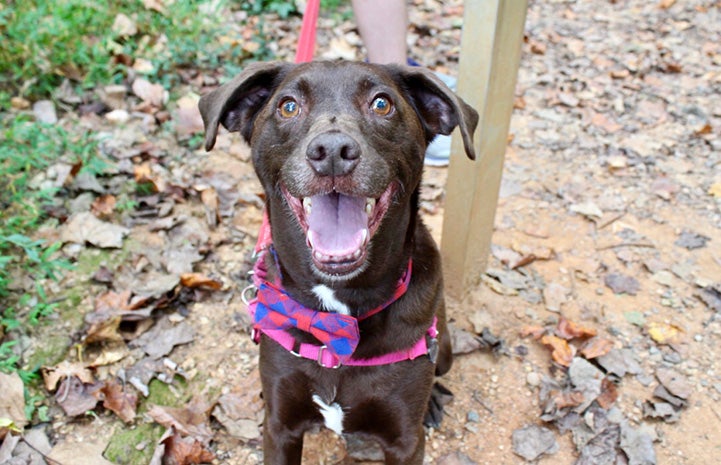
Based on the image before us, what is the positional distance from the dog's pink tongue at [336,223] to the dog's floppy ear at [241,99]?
1.52 feet

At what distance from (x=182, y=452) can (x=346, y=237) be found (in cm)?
137

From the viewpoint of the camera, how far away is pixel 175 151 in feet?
16.1

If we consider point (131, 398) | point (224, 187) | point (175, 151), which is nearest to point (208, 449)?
point (131, 398)

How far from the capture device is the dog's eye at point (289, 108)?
100 inches

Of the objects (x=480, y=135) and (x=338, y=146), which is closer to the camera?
(x=338, y=146)

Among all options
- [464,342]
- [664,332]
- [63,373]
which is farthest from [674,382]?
[63,373]

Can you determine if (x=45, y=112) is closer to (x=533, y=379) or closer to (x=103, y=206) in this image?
(x=103, y=206)

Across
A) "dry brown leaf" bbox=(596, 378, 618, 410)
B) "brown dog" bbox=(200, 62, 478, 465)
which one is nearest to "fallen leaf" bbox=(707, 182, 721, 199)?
"dry brown leaf" bbox=(596, 378, 618, 410)

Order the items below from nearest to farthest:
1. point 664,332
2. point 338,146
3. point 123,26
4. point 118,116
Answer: point 338,146 → point 664,332 → point 118,116 → point 123,26

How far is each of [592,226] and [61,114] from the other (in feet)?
12.6

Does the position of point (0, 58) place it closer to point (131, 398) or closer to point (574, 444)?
point (131, 398)

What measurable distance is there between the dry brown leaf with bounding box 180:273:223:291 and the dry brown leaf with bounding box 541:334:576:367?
6.03ft

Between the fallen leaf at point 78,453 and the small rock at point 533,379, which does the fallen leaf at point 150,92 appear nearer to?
the fallen leaf at point 78,453

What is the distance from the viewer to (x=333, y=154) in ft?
7.43
